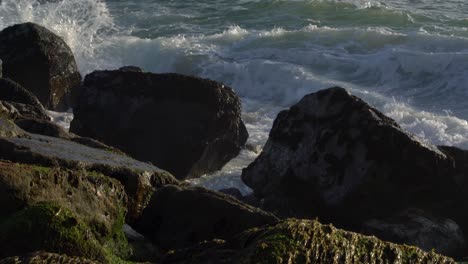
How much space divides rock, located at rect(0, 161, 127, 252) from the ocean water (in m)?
5.80

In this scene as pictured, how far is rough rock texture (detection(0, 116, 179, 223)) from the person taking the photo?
6.27 metres

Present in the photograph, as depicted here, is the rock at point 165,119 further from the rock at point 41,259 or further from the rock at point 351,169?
the rock at point 41,259

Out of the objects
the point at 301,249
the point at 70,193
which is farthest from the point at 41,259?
the point at 70,193

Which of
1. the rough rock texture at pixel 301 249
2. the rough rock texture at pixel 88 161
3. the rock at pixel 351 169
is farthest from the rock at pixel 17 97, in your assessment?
the rough rock texture at pixel 301 249

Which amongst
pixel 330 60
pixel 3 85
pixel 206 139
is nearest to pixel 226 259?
pixel 206 139

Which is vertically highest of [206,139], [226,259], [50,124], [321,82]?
[226,259]

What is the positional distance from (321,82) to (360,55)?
2.27 m

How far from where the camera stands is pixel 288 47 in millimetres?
20719

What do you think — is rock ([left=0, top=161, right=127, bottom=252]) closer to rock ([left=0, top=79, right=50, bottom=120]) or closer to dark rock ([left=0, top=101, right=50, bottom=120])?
dark rock ([left=0, top=101, right=50, bottom=120])

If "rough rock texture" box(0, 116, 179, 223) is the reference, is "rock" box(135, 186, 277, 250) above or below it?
below

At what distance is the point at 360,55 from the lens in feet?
64.4

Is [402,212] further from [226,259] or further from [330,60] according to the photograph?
[330,60]

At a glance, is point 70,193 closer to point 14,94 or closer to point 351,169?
point 351,169

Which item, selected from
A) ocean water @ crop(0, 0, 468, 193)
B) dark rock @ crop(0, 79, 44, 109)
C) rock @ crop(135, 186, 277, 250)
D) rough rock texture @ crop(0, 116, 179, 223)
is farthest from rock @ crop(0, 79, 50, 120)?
rock @ crop(135, 186, 277, 250)
